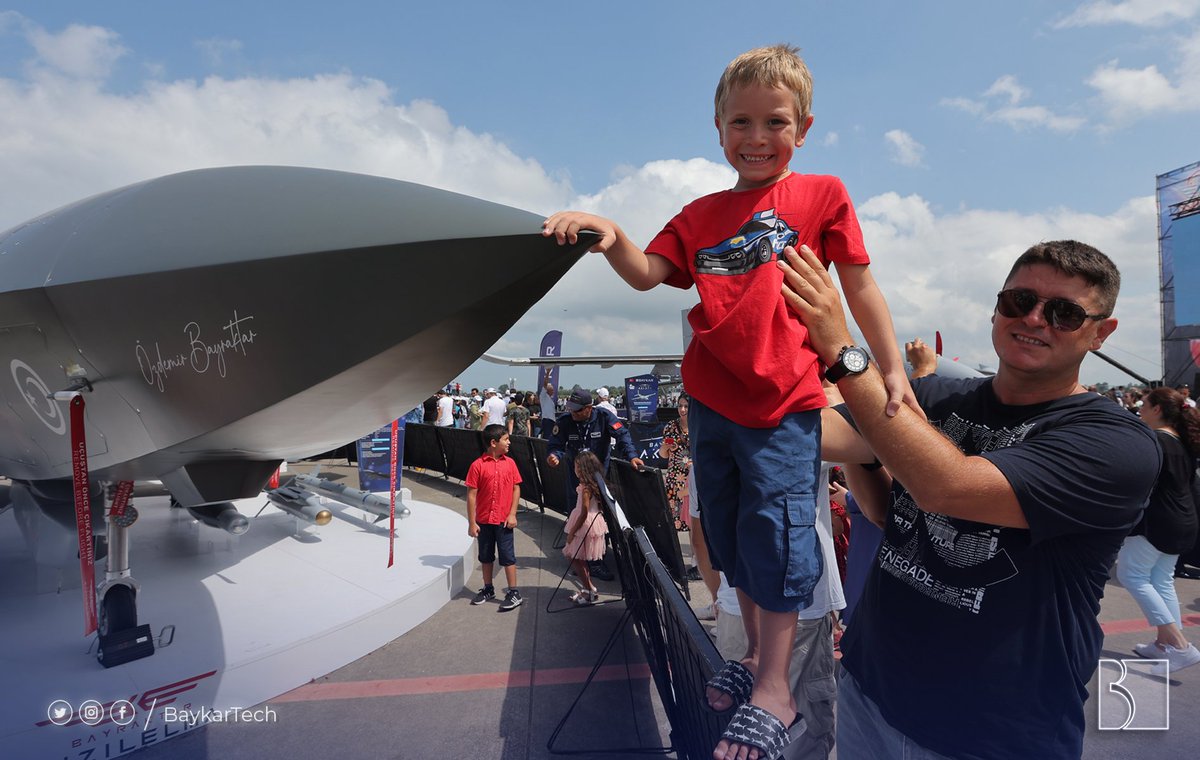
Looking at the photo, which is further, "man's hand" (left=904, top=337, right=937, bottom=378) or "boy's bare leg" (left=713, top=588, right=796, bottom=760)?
"man's hand" (left=904, top=337, right=937, bottom=378)

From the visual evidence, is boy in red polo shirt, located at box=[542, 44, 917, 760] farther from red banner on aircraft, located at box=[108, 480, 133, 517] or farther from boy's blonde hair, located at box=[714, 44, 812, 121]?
red banner on aircraft, located at box=[108, 480, 133, 517]

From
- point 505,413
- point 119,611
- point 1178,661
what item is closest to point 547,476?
point 505,413

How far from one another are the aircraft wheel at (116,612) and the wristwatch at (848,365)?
436 cm

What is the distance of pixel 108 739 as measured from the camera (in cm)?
292

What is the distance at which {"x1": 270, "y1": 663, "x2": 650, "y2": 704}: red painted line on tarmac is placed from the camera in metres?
3.64

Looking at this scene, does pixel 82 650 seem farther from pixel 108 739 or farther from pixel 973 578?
pixel 973 578

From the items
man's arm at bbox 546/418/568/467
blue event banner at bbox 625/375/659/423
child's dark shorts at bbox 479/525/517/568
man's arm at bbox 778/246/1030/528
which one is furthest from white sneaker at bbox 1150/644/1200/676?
blue event banner at bbox 625/375/659/423

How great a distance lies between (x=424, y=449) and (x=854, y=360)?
503 inches

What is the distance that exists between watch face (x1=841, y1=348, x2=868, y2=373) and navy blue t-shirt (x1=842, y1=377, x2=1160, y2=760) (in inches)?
12.9

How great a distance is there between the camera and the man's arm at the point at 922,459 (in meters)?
1.09

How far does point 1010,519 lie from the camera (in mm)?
1117

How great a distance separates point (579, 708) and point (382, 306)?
2799mm

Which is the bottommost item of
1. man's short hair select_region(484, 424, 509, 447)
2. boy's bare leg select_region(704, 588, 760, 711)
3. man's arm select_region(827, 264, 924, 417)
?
man's short hair select_region(484, 424, 509, 447)

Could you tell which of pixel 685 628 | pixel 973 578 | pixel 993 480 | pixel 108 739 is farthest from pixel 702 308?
pixel 108 739
